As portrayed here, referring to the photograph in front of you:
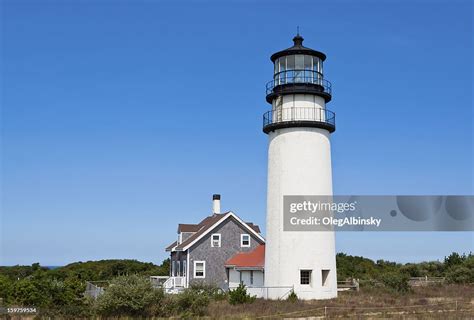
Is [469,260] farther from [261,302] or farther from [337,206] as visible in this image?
[261,302]

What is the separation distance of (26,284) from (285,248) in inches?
480

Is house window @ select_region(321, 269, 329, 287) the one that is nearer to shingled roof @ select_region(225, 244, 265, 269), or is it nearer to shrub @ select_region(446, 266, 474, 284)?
shingled roof @ select_region(225, 244, 265, 269)

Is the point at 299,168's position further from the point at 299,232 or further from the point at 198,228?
the point at 198,228

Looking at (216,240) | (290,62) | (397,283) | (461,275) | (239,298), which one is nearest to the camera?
(239,298)

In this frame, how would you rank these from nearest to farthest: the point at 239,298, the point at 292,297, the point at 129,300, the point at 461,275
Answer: the point at 129,300 → the point at 239,298 → the point at 292,297 → the point at 461,275

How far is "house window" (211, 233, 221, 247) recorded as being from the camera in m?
36.2

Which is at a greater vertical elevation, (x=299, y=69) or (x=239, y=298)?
(x=299, y=69)

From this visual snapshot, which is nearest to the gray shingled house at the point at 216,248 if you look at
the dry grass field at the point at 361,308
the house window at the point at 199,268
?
the house window at the point at 199,268

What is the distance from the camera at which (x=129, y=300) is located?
21047 millimetres

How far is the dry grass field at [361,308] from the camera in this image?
70.7 ft

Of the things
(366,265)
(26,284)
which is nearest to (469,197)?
(26,284)

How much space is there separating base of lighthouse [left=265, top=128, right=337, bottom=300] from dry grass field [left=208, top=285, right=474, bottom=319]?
1.41 meters

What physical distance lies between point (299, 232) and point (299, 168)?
9.62 feet

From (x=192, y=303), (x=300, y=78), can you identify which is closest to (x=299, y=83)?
(x=300, y=78)
